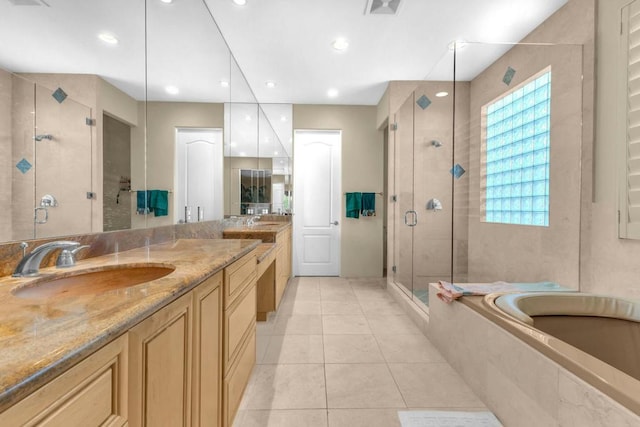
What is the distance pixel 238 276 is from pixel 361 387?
1.00 meters

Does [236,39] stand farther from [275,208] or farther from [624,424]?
[624,424]

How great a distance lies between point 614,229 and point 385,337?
5.57 ft

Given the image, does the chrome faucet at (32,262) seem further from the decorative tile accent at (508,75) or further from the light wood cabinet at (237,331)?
the decorative tile accent at (508,75)

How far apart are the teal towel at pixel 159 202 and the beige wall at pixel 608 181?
281 cm

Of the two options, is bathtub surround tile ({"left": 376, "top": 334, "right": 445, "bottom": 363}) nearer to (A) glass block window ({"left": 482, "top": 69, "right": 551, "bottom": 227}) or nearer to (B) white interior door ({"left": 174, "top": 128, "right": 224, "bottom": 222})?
(A) glass block window ({"left": 482, "top": 69, "right": 551, "bottom": 227})

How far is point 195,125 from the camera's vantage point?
2.17 metres

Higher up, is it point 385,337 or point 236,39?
point 236,39

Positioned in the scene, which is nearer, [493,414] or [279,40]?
[493,414]

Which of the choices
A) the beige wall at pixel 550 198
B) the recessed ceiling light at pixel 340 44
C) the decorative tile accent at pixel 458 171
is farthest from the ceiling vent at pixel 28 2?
the beige wall at pixel 550 198

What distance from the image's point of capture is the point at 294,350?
2143mm

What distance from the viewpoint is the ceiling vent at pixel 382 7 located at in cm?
218

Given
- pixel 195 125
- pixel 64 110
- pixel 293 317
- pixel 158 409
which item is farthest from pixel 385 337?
pixel 64 110

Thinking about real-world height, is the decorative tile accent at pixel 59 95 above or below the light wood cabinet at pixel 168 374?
above

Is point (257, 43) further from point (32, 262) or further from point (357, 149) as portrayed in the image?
point (32, 262)
